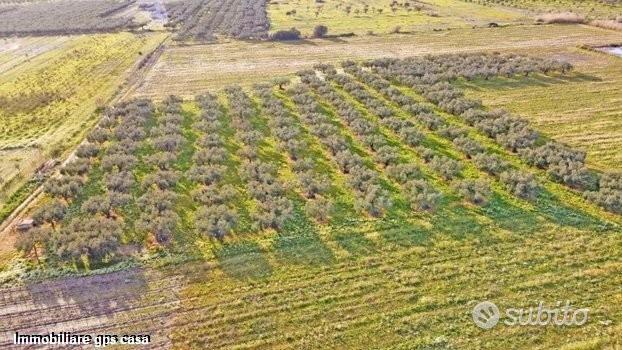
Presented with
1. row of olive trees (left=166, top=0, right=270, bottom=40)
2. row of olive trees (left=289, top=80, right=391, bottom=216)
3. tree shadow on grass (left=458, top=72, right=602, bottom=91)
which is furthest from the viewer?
row of olive trees (left=166, top=0, right=270, bottom=40)

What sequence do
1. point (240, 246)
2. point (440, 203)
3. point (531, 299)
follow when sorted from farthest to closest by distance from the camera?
point (440, 203), point (240, 246), point (531, 299)

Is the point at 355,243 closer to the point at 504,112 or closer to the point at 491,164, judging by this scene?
the point at 491,164

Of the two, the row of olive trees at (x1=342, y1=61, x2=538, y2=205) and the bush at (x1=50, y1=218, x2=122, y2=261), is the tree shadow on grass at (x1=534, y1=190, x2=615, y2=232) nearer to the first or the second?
the row of olive trees at (x1=342, y1=61, x2=538, y2=205)

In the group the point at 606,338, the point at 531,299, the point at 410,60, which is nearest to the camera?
the point at 606,338

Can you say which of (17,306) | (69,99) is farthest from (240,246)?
(69,99)

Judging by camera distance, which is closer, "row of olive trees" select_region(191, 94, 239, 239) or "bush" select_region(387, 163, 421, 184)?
"row of olive trees" select_region(191, 94, 239, 239)

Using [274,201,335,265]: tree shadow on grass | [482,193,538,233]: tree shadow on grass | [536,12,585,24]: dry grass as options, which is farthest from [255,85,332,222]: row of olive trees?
[536,12,585,24]: dry grass

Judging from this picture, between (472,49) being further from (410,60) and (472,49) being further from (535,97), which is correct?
(535,97)

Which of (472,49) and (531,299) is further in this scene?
(472,49)
